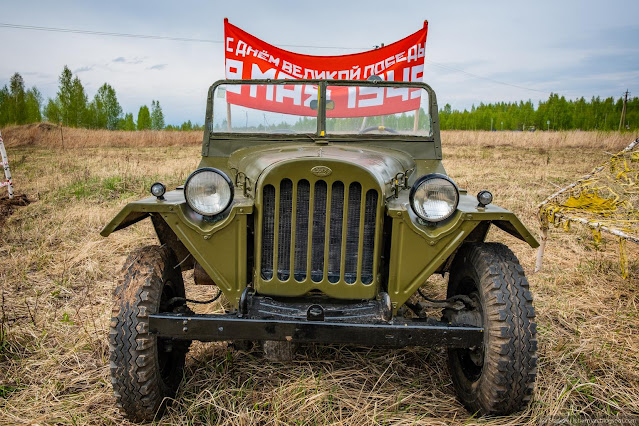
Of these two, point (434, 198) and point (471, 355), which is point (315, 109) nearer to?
point (434, 198)

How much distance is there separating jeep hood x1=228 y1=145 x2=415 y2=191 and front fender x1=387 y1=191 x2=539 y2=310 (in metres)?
0.25

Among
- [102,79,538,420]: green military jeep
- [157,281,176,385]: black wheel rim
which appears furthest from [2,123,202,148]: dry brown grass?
[102,79,538,420]: green military jeep

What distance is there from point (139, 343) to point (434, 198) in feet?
5.50

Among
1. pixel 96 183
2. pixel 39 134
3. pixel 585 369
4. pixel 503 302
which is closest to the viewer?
pixel 503 302

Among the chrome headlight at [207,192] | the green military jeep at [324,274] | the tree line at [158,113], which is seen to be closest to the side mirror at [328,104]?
the green military jeep at [324,274]

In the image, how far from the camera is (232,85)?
4.14 meters

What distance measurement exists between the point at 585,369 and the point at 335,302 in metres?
1.74

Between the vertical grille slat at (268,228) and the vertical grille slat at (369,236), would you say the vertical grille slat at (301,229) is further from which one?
the vertical grille slat at (369,236)

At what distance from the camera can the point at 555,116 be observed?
68688 millimetres

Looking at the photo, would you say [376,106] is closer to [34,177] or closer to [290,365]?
[290,365]

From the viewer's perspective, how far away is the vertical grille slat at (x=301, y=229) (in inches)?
98.3

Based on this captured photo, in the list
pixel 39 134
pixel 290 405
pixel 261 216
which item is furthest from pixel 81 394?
pixel 39 134

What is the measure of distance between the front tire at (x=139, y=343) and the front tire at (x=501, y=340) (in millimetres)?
1659

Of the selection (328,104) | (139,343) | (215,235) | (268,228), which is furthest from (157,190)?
(328,104)
